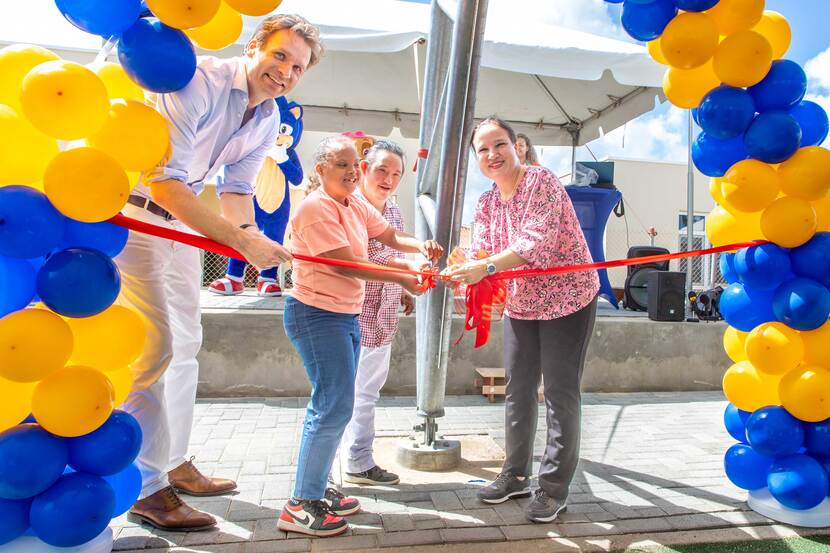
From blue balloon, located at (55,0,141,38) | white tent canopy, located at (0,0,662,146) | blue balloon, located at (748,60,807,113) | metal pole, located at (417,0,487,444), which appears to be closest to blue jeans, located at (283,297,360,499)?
metal pole, located at (417,0,487,444)

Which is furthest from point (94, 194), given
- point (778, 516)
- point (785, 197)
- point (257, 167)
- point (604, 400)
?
point (604, 400)

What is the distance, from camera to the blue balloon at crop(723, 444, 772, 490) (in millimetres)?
2871

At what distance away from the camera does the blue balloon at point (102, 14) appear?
72.7 inches

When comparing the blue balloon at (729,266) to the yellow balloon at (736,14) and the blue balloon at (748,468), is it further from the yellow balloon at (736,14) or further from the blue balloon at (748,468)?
the yellow balloon at (736,14)

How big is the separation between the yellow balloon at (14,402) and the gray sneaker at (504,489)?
6.74 ft

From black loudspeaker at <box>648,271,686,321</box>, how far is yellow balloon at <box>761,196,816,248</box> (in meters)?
3.45

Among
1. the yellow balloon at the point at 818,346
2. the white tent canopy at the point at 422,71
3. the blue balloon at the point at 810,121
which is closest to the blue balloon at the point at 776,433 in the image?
the yellow balloon at the point at 818,346

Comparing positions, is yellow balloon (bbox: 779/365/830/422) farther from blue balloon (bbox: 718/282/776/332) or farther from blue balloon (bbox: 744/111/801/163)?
blue balloon (bbox: 744/111/801/163)

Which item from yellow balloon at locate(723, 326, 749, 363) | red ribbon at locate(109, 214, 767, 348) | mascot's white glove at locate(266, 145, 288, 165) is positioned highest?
mascot's white glove at locate(266, 145, 288, 165)

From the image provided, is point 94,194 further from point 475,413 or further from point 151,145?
point 475,413

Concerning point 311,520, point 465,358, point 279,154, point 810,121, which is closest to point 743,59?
point 810,121

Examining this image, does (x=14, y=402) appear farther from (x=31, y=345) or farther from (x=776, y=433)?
(x=776, y=433)

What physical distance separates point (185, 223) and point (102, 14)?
0.72 meters

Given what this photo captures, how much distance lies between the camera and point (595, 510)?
2.96 metres
